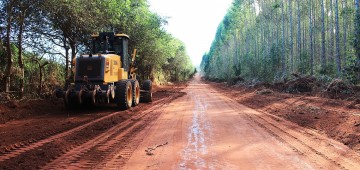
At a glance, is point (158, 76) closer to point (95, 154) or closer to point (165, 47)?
point (165, 47)

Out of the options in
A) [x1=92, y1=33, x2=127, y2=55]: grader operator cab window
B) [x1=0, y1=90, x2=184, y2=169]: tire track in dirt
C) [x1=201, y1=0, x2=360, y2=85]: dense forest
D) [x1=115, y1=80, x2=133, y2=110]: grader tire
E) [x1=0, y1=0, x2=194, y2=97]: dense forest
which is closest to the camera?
[x1=0, y1=90, x2=184, y2=169]: tire track in dirt

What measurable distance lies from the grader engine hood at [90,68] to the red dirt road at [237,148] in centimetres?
413

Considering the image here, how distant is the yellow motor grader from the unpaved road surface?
2.17 m

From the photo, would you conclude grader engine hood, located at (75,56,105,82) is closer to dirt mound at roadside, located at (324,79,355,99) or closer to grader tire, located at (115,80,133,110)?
grader tire, located at (115,80,133,110)

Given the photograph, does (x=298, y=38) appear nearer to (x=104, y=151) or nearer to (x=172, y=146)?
(x=172, y=146)

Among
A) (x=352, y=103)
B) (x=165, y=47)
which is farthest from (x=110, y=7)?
(x=165, y=47)

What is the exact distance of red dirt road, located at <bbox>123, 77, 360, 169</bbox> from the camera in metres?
4.79

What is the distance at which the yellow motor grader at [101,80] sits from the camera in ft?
36.6

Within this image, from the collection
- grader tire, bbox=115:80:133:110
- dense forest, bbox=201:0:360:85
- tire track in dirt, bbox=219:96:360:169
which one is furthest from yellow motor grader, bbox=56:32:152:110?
dense forest, bbox=201:0:360:85

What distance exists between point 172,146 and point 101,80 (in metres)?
6.47

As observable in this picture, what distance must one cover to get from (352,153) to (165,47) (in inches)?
1074

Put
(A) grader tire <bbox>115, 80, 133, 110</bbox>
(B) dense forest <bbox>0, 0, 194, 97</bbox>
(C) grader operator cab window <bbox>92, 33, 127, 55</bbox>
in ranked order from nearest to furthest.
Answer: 1. (B) dense forest <bbox>0, 0, 194, 97</bbox>
2. (A) grader tire <bbox>115, 80, 133, 110</bbox>
3. (C) grader operator cab window <bbox>92, 33, 127, 55</bbox>

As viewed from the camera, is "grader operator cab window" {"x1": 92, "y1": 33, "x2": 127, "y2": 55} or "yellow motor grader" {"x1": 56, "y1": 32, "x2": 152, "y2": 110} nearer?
"yellow motor grader" {"x1": 56, "y1": 32, "x2": 152, "y2": 110}

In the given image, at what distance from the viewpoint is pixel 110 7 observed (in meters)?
14.5
